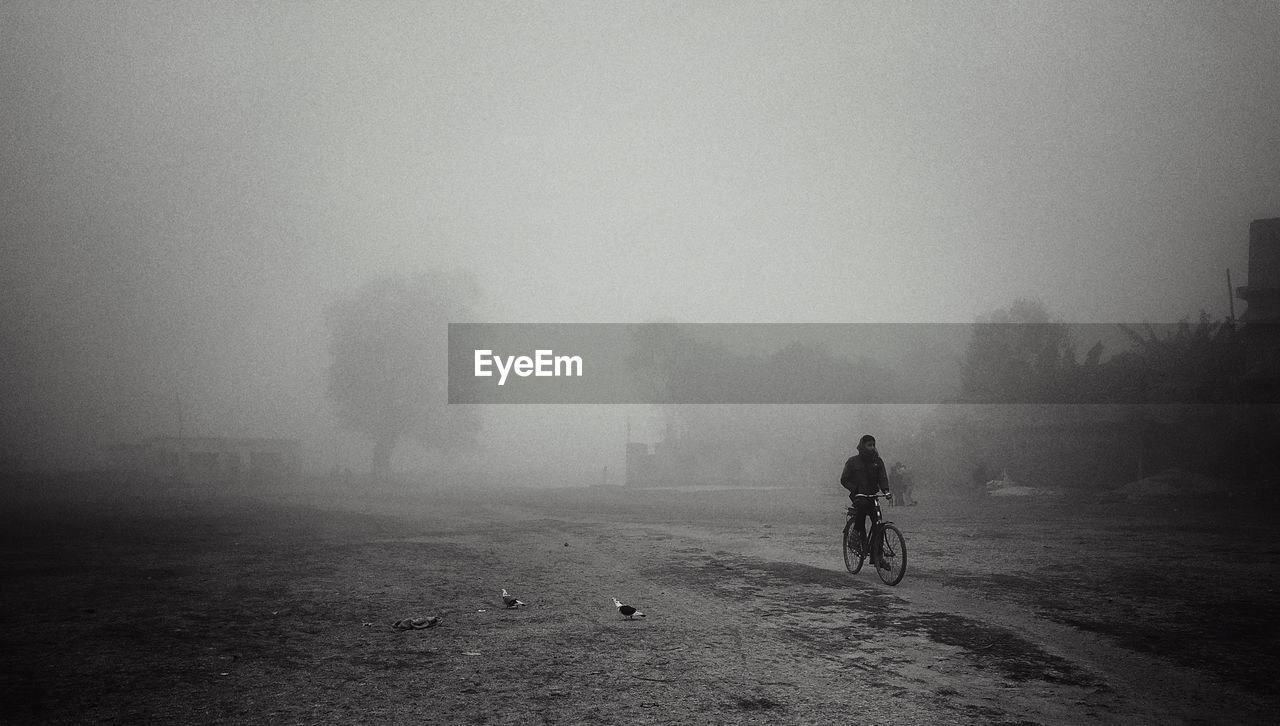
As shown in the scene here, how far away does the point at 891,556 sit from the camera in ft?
32.6

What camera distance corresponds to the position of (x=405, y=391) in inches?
2023

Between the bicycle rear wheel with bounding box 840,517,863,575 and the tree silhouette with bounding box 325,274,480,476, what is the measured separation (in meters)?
45.2

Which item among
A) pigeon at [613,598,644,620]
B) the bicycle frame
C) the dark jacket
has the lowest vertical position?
pigeon at [613,598,644,620]

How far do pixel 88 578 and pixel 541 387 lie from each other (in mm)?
38551

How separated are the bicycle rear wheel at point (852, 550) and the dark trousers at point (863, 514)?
117 mm

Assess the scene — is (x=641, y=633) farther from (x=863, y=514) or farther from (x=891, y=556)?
(x=863, y=514)

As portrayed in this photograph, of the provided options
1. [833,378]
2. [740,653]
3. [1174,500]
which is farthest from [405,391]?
[740,653]

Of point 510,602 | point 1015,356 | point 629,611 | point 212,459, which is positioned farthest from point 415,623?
point 212,459

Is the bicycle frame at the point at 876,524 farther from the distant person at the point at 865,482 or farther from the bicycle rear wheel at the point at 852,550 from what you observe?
the bicycle rear wheel at the point at 852,550

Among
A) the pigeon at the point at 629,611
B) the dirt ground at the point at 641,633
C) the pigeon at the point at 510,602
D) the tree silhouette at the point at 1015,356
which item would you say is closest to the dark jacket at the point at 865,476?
the dirt ground at the point at 641,633

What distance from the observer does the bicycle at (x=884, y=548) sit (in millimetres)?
9844
